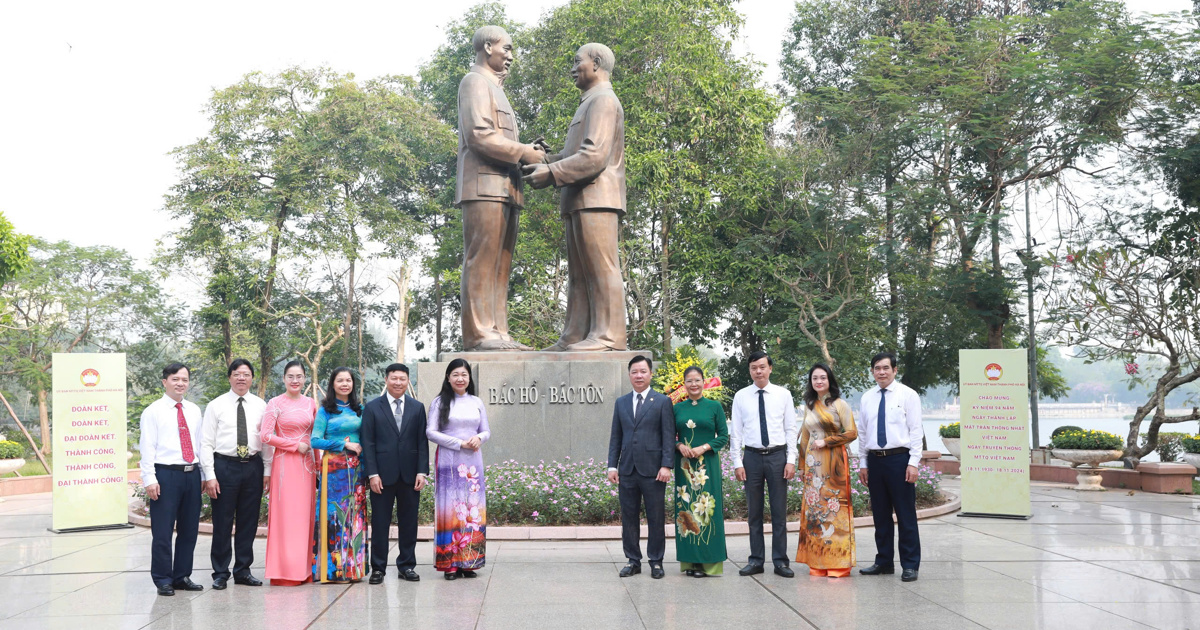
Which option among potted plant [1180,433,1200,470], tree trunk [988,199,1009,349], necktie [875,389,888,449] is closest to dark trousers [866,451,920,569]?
necktie [875,389,888,449]

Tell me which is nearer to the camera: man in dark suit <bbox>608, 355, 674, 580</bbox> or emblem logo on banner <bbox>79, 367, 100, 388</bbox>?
man in dark suit <bbox>608, 355, 674, 580</bbox>

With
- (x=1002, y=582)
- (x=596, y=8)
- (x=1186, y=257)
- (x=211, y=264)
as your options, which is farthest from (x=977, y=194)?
(x=211, y=264)

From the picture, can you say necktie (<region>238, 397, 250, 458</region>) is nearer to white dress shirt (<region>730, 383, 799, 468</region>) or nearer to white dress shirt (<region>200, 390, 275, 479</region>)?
white dress shirt (<region>200, 390, 275, 479</region>)

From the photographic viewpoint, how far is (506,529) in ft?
26.1

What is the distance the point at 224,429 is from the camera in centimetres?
619

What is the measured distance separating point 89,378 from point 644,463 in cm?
647

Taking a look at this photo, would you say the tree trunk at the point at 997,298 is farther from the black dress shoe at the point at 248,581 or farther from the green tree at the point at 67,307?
the green tree at the point at 67,307

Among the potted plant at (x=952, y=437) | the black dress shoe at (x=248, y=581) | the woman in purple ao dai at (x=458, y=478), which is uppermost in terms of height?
the woman in purple ao dai at (x=458, y=478)

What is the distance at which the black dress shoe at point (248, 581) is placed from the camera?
246 inches

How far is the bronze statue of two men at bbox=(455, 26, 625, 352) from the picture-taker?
9117mm

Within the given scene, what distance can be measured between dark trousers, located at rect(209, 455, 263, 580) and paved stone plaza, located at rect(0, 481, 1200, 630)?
0.18m

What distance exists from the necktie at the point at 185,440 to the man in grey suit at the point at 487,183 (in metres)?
3.64

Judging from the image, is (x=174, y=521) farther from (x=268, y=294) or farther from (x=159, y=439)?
(x=268, y=294)

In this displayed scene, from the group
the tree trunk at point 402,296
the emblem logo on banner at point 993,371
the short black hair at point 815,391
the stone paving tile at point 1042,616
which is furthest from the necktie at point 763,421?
the tree trunk at point 402,296
